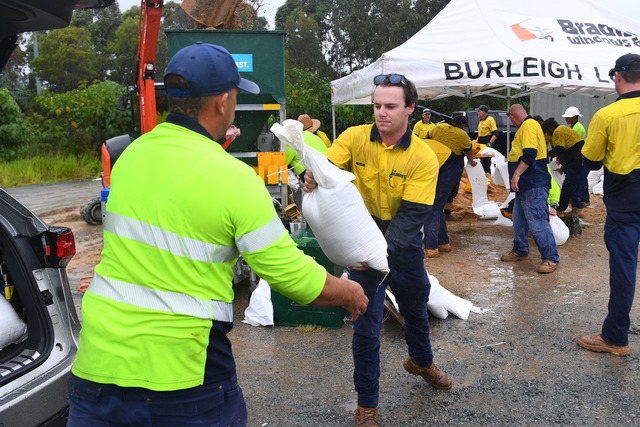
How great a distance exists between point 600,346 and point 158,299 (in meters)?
3.69

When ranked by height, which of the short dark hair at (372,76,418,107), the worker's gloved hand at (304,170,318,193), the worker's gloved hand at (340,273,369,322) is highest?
the short dark hair at (372,76,418,107)

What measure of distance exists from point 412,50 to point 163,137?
6158 mm

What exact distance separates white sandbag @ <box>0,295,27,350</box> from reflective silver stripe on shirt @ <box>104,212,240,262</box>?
108cm

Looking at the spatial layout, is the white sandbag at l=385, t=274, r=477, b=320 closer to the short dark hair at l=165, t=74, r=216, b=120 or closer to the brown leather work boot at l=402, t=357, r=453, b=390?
the brown leather work boot at l=402, t=357, r=453, b=390

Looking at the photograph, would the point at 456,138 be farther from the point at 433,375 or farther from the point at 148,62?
the point at 433,375

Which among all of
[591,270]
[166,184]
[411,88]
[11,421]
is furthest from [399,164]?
[591,270]

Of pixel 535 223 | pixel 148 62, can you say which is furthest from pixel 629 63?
pixel 148 62

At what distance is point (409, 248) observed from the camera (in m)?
3.37

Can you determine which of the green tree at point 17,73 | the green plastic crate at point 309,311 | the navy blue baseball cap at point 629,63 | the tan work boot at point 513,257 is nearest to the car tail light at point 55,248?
the green plastic crate at point 309,311

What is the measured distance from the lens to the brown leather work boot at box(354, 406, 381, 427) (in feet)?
10.8

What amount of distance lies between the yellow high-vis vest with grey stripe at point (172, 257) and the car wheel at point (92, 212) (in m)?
8.87

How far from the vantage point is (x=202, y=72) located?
1.82 m

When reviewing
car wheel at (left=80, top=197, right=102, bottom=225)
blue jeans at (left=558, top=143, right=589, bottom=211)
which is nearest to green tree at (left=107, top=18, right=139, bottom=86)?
car wheel at (left=80, top=197, right=102, bottom=225)

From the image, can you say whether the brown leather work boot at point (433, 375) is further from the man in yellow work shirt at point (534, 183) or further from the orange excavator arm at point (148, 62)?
the orange excavator arm at point (148, 62)
